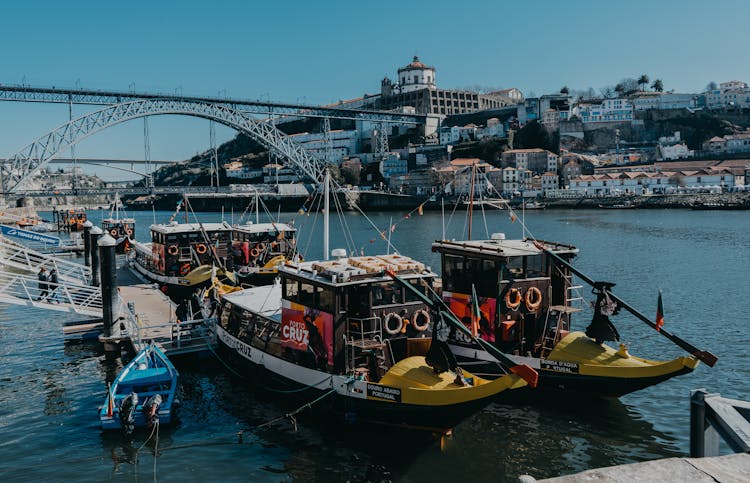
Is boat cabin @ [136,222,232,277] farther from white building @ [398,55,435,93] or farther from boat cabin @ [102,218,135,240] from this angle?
white building @ [398,55,435,93]

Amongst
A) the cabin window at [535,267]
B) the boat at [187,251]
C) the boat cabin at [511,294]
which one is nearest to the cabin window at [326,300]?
the boat cabin at [511,294]

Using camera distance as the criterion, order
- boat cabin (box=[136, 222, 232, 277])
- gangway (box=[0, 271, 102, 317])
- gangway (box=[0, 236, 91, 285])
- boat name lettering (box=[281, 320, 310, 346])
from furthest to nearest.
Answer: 1. boat cabin (box=[136, 222, 232, 277])
2. gangway (box=[0, 236, 91, 285])
3. gangway (box=[0, 271, 102, 317])
4. boat name lettering (box=[281, 320, 310, 346])

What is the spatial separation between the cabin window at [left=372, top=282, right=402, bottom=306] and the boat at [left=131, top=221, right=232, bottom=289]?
1592 centimetres

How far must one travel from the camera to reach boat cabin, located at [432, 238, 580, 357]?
14836 millimetres

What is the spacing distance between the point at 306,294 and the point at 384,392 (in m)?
3.02

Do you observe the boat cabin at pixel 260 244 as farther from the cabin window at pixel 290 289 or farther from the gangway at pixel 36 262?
the cabin window at pixel 290 289

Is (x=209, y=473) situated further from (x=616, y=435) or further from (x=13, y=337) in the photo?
(x=13, y=337)

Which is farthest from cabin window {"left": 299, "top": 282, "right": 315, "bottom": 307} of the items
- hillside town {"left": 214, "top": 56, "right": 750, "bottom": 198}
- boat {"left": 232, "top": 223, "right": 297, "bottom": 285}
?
hillside town {"left": 214, "top": 56, "right": 750, "bottom": 198}

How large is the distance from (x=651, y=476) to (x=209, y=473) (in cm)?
906

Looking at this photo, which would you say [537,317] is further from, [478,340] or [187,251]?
[187,251]

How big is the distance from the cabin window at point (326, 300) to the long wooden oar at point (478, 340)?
4.17ft

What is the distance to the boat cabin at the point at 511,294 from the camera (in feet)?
48.7

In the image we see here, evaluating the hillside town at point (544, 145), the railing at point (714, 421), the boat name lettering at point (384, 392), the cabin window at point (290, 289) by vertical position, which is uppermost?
the hillside town at point (544, 145)

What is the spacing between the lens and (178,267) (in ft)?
94.5
